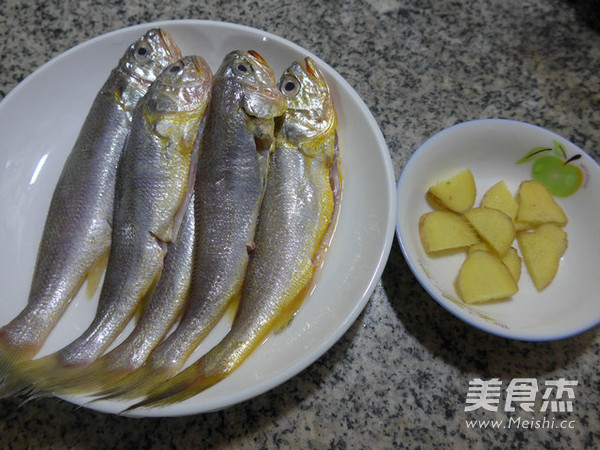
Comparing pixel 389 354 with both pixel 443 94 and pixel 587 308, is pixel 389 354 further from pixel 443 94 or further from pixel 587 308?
pixel 443 94

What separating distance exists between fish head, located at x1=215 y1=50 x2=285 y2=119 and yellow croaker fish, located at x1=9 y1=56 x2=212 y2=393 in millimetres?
70

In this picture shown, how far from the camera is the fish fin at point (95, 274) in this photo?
0.97 m

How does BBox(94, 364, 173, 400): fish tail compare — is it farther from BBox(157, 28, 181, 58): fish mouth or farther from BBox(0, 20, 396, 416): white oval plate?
BBox(157, 28, 181, 58): fish mouth

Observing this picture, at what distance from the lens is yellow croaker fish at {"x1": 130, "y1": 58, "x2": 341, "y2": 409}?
82cm

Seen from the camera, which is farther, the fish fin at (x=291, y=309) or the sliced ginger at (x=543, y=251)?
the sliced ginger at (x=543, y=251)

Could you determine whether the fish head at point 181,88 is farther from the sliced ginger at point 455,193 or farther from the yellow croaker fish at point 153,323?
the sliced ginger at point 455,193

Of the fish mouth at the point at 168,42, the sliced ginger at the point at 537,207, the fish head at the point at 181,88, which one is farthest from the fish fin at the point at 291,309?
the fish mouth at the point at 168,42

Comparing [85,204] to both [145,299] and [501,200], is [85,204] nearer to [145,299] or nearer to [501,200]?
[145,299]

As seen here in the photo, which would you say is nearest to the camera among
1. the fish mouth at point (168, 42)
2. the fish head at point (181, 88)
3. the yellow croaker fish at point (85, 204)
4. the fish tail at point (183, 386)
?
the fish tail at point (183, 386)

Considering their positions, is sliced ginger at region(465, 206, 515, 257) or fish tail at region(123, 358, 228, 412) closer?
fish tail at region(123, 358, 228, 412)

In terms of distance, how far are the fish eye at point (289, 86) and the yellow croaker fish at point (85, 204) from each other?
31cm

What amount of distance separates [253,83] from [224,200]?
29cm

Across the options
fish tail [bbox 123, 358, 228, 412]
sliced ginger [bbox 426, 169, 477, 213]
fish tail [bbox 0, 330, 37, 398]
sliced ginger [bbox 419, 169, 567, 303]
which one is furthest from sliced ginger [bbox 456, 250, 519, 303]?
fish tail [bbox 0, 330, 37, 398]

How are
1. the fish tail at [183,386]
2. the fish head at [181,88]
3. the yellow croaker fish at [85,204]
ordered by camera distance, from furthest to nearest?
the fish head at [181,88]
the yellow croaker fish at [85,204]
the fish tail at [183,386]
